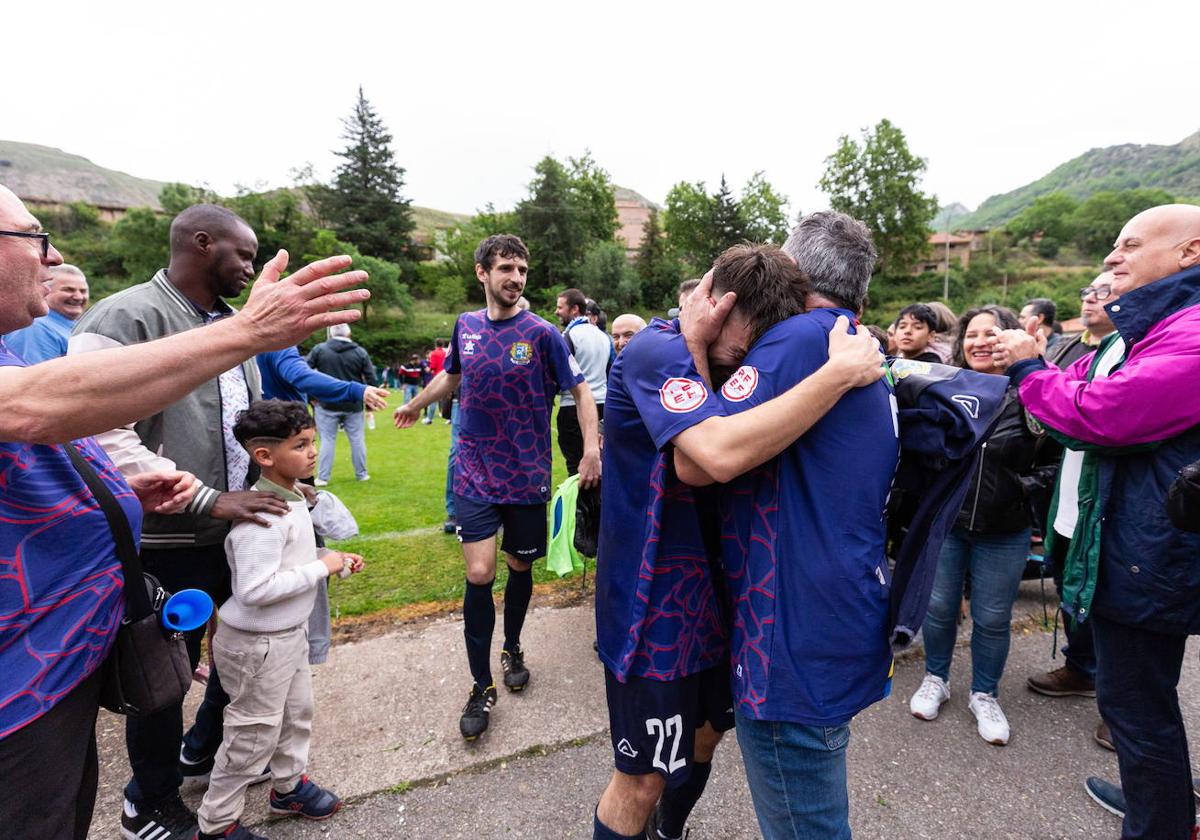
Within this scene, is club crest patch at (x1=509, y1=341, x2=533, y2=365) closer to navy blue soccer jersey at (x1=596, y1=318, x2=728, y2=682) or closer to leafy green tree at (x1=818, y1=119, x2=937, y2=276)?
navy blue soccer jersey at (x1=596, y1=318, x2=728, y2=682)

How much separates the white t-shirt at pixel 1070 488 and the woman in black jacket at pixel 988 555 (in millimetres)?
247

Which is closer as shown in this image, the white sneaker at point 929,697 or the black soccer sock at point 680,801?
the black soccer sock at point 680,801

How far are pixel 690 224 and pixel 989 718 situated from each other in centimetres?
5801

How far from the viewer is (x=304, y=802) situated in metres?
2.38

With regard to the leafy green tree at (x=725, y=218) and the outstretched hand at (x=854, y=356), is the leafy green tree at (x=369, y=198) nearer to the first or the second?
the leafy green tree at (x=725, y=218)

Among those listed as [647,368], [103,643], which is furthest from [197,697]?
[647,368]

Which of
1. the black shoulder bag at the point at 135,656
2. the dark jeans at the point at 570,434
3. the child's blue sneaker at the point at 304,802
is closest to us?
the black shoulder bag at the point at 135,656

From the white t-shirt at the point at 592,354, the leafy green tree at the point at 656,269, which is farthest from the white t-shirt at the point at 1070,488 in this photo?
the leafy green tree at the point at 656,269

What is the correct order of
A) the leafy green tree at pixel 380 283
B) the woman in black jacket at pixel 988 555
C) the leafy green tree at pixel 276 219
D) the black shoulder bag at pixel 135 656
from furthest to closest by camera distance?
the leafy green tree at pixel 276 219, the leafy green tree at pixel 380 283, the woman in black jacket at pixel 988 555, the black shoulder bag at pixel 135 656

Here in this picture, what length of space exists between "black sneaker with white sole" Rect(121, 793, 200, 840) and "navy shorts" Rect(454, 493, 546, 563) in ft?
5.08

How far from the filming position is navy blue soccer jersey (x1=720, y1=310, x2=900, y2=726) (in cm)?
142

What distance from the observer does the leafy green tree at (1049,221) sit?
293ft

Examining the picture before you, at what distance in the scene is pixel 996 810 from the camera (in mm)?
2473

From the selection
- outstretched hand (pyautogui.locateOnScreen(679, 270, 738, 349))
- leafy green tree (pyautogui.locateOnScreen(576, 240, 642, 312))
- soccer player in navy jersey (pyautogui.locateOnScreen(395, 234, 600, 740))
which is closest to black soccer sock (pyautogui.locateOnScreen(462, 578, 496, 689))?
soccer player in navy jersey (pyautogui.locateOnScreen(395, 234, 600, 740))
